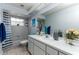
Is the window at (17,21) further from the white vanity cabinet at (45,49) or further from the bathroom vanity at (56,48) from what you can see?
the bathroom vanity at (56,48)

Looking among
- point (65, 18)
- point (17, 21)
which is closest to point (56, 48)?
point (65, 18)

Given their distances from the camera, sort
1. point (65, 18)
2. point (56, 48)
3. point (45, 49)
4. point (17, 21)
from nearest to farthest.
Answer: point (56, 48), point (45, 49), point (65, 18), point (17, 21)

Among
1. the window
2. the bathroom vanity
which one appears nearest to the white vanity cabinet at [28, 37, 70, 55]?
the bathroom vanity

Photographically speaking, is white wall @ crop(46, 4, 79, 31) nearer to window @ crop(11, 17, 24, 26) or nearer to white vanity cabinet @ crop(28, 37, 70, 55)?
white vanity cabinet @ crop(28, 37, 70, 55)

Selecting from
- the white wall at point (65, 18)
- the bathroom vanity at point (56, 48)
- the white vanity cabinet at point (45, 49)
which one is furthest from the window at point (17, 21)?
the white wall at point (65, 18)

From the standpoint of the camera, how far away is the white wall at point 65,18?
1750 mm

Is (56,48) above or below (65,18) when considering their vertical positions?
below

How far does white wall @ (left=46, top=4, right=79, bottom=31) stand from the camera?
175 centimetres

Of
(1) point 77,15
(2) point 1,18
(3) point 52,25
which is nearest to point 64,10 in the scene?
(1) point 77,15

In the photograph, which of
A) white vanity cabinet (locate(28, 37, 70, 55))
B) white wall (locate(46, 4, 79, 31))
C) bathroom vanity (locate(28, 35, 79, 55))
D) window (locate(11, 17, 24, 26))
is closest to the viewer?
bathroom vanity (locate(28, 35, 79, 55))

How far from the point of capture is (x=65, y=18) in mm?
2006

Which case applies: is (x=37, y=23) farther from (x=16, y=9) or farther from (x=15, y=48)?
(x=15, y=48)

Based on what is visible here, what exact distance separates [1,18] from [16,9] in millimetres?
578

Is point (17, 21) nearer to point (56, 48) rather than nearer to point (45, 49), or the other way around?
point (45, 49)
